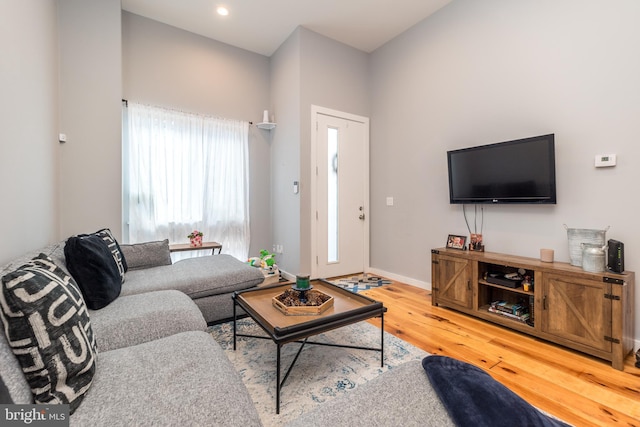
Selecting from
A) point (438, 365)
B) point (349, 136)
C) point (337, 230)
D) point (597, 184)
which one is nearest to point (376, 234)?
point (337, 230)

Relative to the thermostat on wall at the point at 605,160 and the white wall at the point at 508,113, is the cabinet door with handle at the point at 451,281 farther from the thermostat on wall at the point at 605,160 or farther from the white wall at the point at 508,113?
the thermostat on wall at the point at 605,160

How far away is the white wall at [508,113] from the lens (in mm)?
2172

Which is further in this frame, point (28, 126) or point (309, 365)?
point (28, 126)

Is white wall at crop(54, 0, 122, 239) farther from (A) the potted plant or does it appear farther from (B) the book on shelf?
Answer: (B) the book on shelf

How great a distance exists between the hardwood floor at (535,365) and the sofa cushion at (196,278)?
1.34 metres


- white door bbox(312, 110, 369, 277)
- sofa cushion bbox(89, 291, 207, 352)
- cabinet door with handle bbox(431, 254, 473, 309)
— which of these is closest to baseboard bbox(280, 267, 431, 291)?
white door bbox(312, 110, 369, 277)

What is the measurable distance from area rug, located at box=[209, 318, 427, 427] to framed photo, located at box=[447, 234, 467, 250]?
1320mm

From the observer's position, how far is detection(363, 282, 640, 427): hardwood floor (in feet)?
5.05

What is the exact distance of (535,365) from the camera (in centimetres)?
195

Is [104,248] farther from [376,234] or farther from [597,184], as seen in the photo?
[597,184]

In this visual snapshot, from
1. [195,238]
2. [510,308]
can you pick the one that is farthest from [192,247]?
[510,308]

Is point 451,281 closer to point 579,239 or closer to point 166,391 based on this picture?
point 579,239

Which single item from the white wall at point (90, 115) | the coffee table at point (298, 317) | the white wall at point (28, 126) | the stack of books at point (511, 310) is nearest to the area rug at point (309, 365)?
the coffee table at point (298, 317)

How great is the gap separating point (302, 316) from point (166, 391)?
0.87 m
